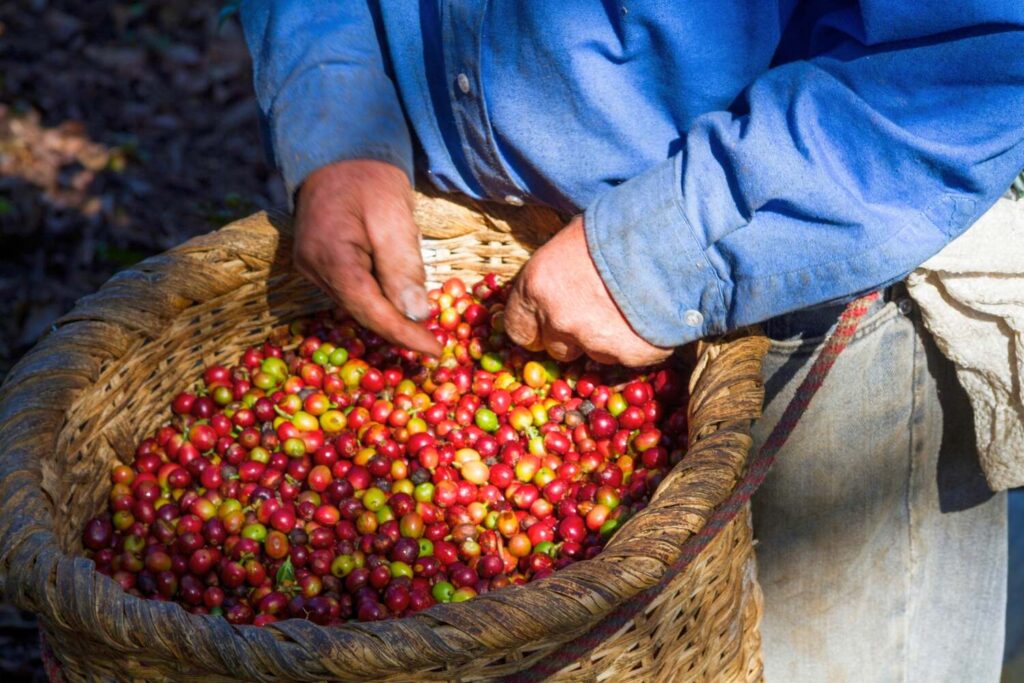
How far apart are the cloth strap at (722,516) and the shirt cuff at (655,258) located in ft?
0.67

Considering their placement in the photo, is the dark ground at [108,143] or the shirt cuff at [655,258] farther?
the dark ground at [108,143]

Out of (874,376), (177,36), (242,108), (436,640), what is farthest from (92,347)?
(177,36)

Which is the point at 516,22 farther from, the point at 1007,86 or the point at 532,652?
the point at 532,652

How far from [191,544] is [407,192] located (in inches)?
36.0

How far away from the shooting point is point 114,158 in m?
5.17

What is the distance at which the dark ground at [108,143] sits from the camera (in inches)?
180

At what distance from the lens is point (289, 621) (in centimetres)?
162

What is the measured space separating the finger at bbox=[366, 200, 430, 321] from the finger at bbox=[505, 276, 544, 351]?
0.63 ft

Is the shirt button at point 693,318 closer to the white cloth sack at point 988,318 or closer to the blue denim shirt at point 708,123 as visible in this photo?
the blue denim shirt at point 708,123

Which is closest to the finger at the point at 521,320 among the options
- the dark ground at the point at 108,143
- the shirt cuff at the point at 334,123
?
the shirt cuff at the point at 334,123

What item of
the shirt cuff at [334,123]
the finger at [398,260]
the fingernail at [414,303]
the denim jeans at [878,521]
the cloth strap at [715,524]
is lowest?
the denim jeans at [878,521]

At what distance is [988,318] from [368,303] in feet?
4.01

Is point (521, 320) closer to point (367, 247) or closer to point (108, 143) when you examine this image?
point (367, 247)

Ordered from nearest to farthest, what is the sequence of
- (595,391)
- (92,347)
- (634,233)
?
(634,233) → (92,347) → (595,391)
